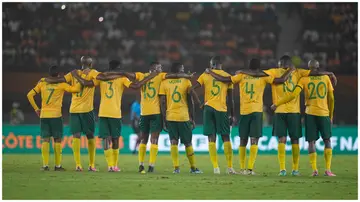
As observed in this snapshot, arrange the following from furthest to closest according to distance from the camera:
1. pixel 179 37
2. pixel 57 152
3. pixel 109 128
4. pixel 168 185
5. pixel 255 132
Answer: pixel 179 37, pixel 57 152, pixel 109 128, pixel 255 132, pixel 168 185

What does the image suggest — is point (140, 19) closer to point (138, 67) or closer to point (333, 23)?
point (138, 67)

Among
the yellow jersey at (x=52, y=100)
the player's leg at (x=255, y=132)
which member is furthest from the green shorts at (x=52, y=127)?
the player's leg at (x=255, y=132)

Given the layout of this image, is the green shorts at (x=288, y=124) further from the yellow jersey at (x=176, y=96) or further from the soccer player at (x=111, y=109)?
the soccer player at (x=111, y=109)

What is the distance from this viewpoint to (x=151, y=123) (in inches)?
634

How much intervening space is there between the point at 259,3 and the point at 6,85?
1037 cm

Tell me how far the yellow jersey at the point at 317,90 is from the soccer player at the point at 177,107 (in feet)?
6.48

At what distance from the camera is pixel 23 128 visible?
25.4 meters

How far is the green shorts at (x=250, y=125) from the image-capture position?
1548 centimetres

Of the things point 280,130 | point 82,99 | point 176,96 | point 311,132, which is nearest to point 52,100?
point 82,99

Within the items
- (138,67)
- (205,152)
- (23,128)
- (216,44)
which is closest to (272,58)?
(216,44)

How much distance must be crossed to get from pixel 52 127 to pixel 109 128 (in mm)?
1285

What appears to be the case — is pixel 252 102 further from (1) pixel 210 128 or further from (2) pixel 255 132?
(1) pixel 210 128

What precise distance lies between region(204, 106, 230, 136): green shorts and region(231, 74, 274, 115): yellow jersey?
0.43 m

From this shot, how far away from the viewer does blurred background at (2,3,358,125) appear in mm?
30359
